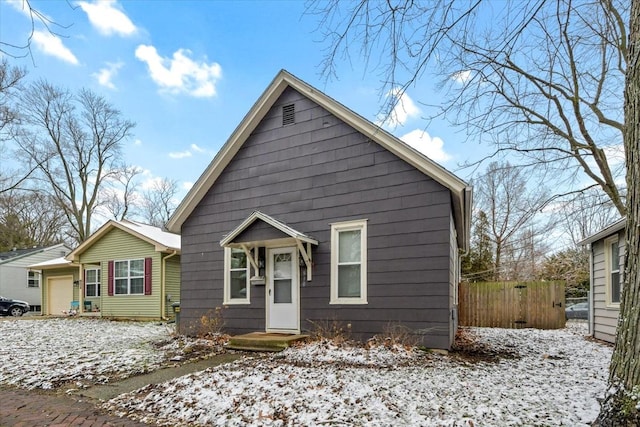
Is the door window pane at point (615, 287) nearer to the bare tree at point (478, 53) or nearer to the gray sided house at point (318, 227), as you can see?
the gray sided house at point (318, 227)

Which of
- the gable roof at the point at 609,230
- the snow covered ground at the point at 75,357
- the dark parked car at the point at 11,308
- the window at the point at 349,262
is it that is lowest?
the dark parked car at the point at 11,308

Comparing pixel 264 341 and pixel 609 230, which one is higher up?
pixel 609 230

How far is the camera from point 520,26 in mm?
4289

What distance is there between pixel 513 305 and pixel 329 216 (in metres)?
8.63

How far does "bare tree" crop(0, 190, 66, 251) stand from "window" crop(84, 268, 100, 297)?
50.9ft

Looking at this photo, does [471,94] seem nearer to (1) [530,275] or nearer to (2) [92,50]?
(2) [92,50]

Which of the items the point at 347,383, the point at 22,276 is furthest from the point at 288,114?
the point at 22,276

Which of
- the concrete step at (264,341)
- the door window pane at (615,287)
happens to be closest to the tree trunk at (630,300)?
the concrete step at (264,341)

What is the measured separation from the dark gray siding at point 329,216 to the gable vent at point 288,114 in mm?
123

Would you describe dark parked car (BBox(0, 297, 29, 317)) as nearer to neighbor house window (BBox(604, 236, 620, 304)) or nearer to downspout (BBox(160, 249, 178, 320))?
downspout (BBox(160, 249, 178, 320))

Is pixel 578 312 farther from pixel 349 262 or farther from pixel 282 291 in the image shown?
pixel 282 291

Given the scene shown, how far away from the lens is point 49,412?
446 cm

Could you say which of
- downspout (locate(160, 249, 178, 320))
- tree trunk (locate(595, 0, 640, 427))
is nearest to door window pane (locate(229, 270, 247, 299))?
downspout (locate(160, 249, 178, 320))

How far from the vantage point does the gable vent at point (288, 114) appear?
8.82 metres
